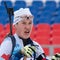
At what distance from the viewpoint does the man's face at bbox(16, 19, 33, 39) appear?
249 centimetres

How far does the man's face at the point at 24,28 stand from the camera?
249 centimetres

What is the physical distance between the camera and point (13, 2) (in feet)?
32.9

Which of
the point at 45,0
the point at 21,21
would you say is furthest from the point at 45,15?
the point at 21,21

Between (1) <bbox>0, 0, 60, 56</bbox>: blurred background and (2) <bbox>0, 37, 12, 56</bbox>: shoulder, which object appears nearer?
(2) <bbox>0, 37, 12, 56</bbox>: shoulder

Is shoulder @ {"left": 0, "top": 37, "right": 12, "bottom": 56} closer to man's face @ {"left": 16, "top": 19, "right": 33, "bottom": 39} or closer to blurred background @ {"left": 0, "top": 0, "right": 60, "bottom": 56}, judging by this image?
man's face @ {"left": 16, "top": 19, "right": 33, "bottom": 39}

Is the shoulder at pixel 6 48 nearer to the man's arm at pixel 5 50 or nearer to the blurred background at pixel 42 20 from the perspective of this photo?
the man's arm at pixel 5 50

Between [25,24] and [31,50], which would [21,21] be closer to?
[25,24]

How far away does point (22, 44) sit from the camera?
8.25ft

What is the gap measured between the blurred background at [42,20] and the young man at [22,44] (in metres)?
4.09

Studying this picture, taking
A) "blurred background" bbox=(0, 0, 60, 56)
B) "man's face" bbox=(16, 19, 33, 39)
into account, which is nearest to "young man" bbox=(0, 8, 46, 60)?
"man's face" bbox=(16, 19, 33, 39)

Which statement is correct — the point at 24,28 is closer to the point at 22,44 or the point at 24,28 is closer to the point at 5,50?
the point at 22,44

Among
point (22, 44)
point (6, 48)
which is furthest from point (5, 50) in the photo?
point (22, 44)

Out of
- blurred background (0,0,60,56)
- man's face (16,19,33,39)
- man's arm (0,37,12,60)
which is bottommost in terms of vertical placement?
blurred background (0,0,60,56)

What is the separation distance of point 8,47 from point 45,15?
22.7ft
